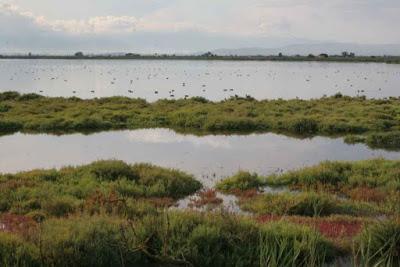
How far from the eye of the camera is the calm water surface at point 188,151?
19.9 meters

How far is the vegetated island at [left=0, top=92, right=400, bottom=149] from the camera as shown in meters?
28.5

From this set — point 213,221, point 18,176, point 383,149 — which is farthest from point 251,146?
point 213,221

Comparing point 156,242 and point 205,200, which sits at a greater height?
point 156,242

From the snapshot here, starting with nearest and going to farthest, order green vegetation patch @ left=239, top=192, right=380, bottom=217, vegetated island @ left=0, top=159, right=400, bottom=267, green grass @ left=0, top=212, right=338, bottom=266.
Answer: green grass @ left=0, top=212, right=338, bottom=266 < vegetated island @ left=0, top=159, right=400, bottom=267 < green vegetation patch @ left=239, top=192, right=380, bottom=217

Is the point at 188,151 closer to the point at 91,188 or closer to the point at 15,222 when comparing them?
the point at 91,188

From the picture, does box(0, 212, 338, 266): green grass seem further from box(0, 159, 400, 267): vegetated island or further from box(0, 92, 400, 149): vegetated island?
box(0, 92, 400, 149): vegetated island

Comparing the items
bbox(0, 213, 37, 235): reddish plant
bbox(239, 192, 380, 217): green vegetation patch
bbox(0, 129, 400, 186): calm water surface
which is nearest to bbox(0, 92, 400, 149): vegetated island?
bbox(0, 129, 400, 186): calm water surface

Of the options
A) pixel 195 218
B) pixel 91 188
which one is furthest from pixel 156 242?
pixel 91 188

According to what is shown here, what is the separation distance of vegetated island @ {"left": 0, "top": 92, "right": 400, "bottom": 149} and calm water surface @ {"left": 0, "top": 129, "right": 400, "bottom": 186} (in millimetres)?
1817

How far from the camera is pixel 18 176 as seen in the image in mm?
16234

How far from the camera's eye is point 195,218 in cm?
983

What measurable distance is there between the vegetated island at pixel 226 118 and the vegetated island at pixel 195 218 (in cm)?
1016

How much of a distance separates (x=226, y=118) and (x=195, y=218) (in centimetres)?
2064

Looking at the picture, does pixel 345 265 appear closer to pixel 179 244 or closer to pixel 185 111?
pixel 179 244
